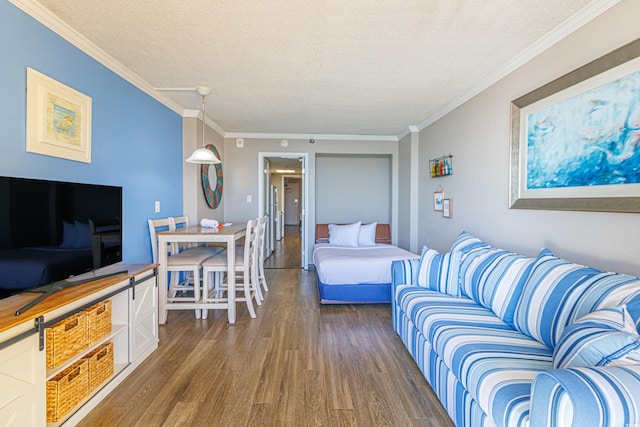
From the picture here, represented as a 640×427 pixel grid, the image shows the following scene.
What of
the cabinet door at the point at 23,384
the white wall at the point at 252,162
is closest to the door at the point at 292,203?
the white wall at the point at 252,162

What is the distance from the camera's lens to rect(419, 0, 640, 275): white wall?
1.66 metres

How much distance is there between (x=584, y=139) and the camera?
1.82 meters

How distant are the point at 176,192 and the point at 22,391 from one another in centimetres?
272

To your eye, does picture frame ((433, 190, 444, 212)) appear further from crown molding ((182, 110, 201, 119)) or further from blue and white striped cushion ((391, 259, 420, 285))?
crown molding ((182, 110, 201, 119))

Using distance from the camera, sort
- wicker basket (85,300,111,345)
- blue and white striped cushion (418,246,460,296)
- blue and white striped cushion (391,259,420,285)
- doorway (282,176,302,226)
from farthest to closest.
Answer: doorway (282,176,302,226) → blue and white striped cushion (391,259,420,285) → blue and white striped cushion (418,246,460,296) → wicker basket (85,300,111,345)

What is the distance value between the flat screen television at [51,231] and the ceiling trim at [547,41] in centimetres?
327

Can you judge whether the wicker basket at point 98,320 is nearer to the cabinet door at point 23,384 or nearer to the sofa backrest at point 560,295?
the cabinet door at point 23,384

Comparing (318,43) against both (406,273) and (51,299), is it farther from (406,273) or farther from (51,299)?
(51,299)

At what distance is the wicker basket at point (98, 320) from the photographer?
1721 millimetres

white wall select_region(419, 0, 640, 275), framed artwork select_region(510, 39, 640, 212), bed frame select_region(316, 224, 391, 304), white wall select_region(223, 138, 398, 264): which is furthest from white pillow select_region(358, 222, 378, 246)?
framed artwork select_region(510, 39, 640, 212)

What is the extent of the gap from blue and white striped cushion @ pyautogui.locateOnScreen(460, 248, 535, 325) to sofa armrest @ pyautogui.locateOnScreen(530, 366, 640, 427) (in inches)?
36.8

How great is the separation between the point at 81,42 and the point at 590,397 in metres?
3.35

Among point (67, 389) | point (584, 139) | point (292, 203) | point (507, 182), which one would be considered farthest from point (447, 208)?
point (292, 203)

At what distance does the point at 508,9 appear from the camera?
1.81 m
